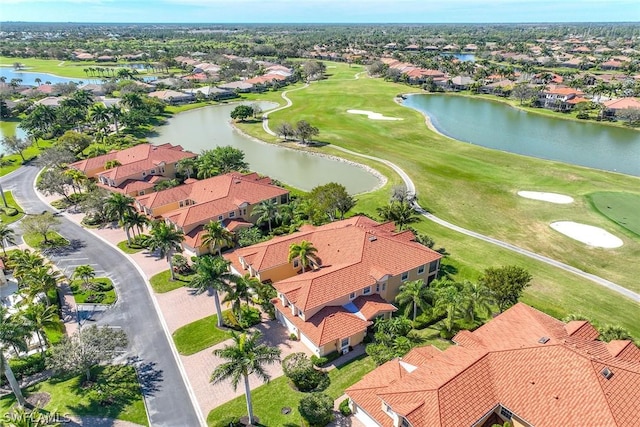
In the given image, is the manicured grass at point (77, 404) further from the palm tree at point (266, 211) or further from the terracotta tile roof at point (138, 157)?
the terracotta tile roof at point (138, 157)

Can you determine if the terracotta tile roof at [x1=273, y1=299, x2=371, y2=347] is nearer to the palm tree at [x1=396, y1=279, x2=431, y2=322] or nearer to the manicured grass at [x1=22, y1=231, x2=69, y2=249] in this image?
the palm tree at [x1=396, y1=279, x2=431, y2=322]

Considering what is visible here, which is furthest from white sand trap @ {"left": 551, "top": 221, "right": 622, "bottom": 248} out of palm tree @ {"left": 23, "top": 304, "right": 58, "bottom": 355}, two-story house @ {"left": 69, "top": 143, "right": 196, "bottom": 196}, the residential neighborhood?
two-story house @ {"left": 69, "top": 143, "right": 196, "bottom": 196}

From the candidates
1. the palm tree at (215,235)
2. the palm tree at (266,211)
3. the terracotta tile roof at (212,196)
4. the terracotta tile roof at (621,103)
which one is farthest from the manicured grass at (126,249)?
the terracotta tile roof at (621,103)

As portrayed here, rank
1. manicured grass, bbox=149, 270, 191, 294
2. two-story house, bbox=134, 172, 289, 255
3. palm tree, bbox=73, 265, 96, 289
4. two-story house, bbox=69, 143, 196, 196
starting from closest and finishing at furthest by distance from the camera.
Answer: palm tree, bbox=73, 265, 96, 289 < manicured grass, bbox=149, 270, 191, 294 < two-story house, bbox=134, 172, 289, 255 < two-story house, bbox=69, 143, 196, 196

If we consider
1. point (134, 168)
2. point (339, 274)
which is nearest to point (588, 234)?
point (339, 274)

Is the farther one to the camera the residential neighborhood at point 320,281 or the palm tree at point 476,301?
the palm tree at point 476,301
